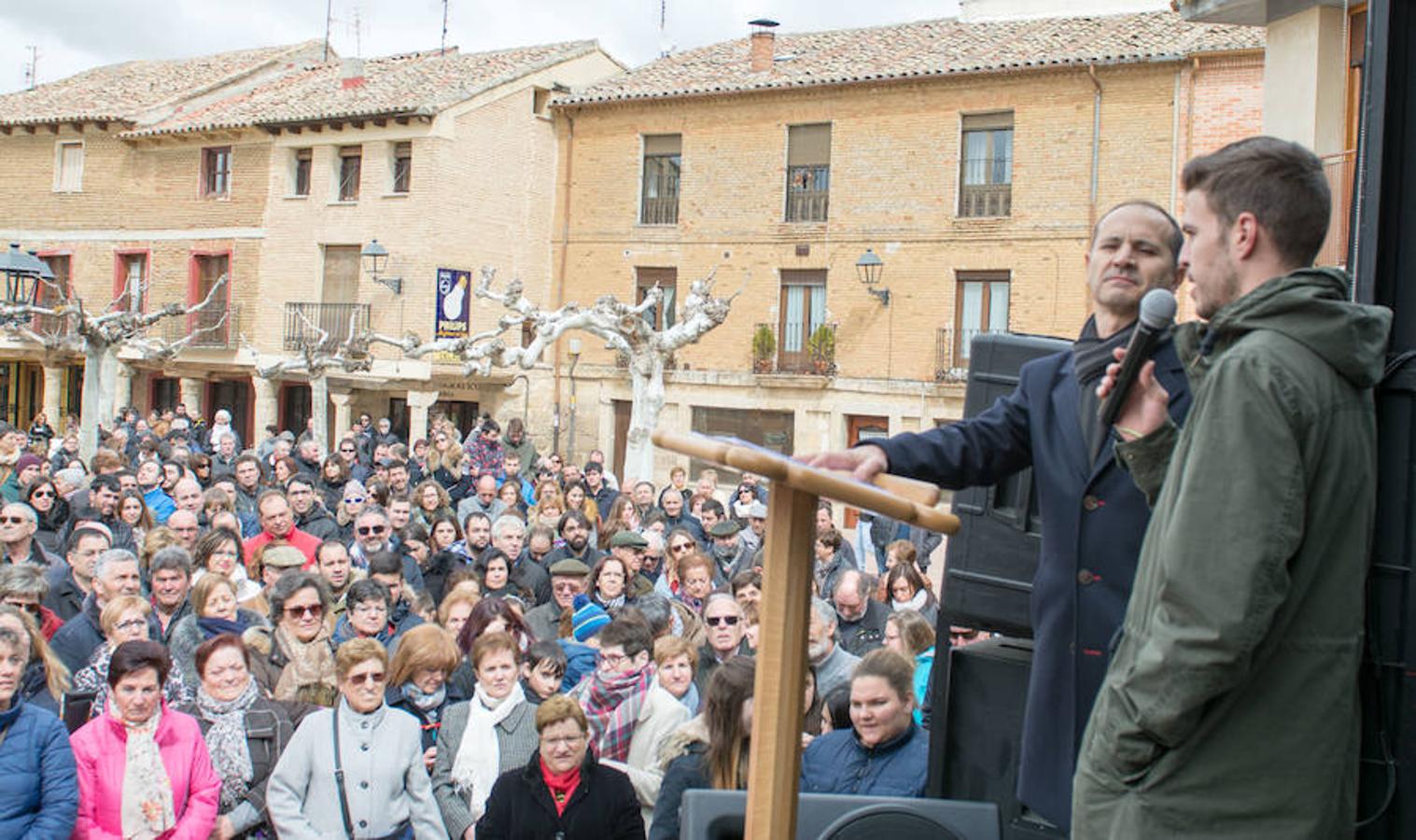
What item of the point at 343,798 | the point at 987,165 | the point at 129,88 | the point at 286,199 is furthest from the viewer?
→ the point at 129,88

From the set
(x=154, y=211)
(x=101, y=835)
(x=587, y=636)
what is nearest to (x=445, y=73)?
(x=154, y=211)

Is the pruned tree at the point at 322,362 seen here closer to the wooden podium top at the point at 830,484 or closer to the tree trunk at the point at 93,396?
the tree trunk at the point at 93,396

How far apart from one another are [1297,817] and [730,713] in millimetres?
2686

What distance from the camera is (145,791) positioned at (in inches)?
184

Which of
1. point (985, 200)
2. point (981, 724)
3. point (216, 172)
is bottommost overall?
point (981, 724)

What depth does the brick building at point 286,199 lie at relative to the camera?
2695 centimetres

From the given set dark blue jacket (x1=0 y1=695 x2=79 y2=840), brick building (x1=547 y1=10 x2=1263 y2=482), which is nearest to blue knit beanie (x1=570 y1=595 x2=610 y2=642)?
dark blue jacket (x1=0 y1=695 x2=79 y2=840)

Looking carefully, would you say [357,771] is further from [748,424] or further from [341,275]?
[341,275]

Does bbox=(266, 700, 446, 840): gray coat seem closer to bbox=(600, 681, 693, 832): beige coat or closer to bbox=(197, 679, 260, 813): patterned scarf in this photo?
bbox=(197, 679, 260, 813): patterned scarf

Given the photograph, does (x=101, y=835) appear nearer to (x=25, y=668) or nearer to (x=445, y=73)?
(x=25, y=668)

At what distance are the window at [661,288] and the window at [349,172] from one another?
631 cm

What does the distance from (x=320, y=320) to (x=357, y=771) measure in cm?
2425

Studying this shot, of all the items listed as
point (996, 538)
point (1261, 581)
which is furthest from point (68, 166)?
point (1261, 581)

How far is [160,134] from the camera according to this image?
29.9m
